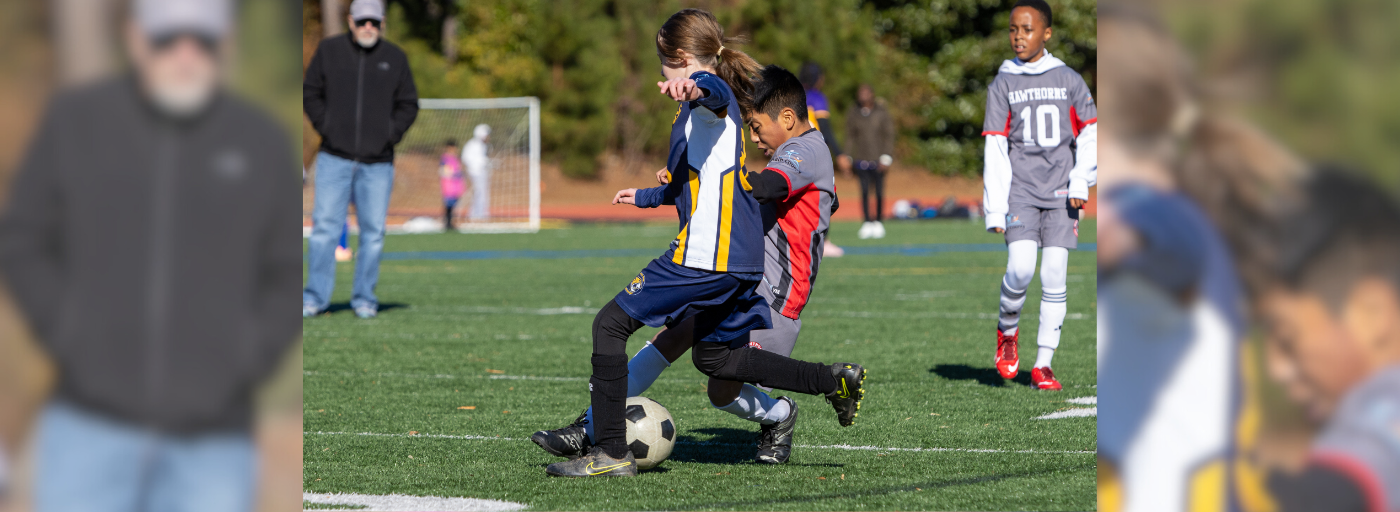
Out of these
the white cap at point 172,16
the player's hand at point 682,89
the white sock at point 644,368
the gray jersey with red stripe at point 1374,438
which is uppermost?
the player's hand at point 682,89

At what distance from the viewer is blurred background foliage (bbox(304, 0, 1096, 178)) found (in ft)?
129

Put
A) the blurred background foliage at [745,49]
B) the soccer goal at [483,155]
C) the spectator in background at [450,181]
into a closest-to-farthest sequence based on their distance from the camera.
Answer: the spectator in background at [450,181]
the soccer goal at [483,155]
the blurred background foliage at [745,49]

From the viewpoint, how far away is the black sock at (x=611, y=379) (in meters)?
4.55

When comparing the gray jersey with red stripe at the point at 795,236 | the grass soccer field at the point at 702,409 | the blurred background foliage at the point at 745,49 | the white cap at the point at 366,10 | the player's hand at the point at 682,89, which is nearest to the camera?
the player's hand at the point at 682,89

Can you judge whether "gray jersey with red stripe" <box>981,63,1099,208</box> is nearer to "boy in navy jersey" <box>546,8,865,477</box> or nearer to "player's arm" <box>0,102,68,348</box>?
"boy in navy jersey" <box>546,8,865,477</box>

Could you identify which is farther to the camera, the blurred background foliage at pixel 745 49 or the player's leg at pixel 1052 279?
the blurred background foliage at pixel 745 49

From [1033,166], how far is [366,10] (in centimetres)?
564

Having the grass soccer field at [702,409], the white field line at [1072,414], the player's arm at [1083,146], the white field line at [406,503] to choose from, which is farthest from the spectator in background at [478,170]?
the white field line at [406,503]

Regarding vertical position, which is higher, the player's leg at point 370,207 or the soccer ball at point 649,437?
the player's leg at point 370,207

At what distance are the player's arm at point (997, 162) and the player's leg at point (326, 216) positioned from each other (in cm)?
513

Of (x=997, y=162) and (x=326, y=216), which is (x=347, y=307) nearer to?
(x=326, y=216)

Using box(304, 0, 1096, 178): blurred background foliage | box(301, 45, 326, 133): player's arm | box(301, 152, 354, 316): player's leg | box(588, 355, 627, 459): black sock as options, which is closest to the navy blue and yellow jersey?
box(588, 355, 627, 459): black sock

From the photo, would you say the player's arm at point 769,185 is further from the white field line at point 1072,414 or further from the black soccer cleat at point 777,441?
the white field line at point 1072,414

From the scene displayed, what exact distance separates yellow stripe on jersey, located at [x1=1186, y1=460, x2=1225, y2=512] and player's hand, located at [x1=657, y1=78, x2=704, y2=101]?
2417 millimetres
